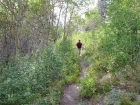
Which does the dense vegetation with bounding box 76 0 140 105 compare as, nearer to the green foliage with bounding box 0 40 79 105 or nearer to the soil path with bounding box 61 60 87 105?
the soil path with bounding box 61 60 87 105

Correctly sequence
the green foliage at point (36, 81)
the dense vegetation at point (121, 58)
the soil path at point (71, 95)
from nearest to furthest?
the green foliage at point (36, 81)
the dense vegetation at point (121, 58)
the soil path at point (71, 95)

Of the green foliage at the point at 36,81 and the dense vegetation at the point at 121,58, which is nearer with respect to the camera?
the green foliage at the point at 36,81

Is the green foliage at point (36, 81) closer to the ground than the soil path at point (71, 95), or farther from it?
farther from it

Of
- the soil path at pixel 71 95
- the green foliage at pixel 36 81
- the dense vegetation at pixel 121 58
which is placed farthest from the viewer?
the soil path at pixel 71 95

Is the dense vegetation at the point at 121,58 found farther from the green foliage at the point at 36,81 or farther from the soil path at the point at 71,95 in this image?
the green foliage at the point at 36,81

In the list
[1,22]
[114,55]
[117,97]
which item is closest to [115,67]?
[114,55]

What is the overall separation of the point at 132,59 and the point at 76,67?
581cm

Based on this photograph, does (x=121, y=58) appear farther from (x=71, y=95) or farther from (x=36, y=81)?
(x=36, y=81)


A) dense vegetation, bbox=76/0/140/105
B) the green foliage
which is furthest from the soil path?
dense vegetation, bbox=76/0/140/105

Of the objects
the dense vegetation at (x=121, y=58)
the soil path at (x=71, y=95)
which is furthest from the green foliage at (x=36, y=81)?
the dense vegetation at (x=121, y=58)

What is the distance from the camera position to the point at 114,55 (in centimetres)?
930

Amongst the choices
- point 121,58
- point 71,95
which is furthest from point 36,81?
point 121,58

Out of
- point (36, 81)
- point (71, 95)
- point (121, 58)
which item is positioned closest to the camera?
point (121, 58)

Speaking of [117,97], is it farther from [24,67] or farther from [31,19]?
[31,19]
